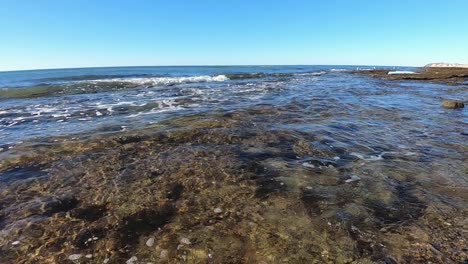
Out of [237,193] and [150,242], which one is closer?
[150,242]

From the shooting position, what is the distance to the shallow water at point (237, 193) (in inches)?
152

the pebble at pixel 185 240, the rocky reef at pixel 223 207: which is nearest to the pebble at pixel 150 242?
the rocky reef at pixel 223 207

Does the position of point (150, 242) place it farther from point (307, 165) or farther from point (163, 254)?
point (307, 165)

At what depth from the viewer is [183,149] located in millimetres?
7766

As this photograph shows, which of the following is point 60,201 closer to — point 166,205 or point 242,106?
point 166,205

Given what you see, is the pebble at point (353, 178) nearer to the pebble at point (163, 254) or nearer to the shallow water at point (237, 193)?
the shallow water at point (237, 193)

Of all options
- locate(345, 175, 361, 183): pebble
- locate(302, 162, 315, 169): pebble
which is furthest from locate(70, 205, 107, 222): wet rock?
locate(345, 175, 361, 183): pebble

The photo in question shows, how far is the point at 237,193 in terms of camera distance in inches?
210

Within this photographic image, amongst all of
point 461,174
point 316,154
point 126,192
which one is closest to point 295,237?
point 126,192

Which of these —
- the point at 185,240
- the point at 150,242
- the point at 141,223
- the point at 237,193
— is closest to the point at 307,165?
the point at 237,193

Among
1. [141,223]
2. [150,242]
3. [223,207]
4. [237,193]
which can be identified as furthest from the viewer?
[237,193]

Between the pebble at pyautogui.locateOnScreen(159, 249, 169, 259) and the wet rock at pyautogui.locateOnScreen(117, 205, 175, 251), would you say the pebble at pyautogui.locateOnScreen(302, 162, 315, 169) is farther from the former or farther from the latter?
the pebble at pyautogui.locateOnScreen(159, 249, 169, 259)

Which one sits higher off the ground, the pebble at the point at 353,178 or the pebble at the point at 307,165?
the pebble at the point at 307,165

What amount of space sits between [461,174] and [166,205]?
573 cm
